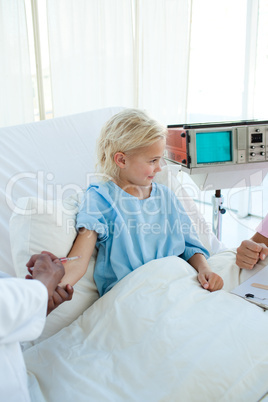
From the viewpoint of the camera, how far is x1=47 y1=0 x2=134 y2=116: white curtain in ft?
9.05

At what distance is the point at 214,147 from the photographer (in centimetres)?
181

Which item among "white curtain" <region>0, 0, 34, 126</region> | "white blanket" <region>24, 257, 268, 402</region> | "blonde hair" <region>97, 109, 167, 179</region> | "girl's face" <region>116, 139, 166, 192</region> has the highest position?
"white curtain" <region>0, 0, 34, 126</region>

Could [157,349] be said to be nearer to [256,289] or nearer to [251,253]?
[256,289]

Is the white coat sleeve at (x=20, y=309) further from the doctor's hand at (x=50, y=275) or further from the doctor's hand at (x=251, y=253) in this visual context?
the doctor's hand at (x=251, y=253)

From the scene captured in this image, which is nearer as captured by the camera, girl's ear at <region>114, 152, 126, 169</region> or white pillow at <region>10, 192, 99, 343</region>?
white pillow at <region>10, 192, 99, 343</region>

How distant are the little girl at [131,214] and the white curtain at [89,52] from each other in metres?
1.49

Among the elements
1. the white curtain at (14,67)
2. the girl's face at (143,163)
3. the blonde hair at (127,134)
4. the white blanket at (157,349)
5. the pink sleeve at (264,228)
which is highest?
the white curtain at (14,67)

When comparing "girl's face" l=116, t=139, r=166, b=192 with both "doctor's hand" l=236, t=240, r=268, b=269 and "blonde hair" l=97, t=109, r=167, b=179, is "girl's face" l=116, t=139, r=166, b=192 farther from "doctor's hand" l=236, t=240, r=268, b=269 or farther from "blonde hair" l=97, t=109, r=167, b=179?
"doctor's hand" l=236, t=240, r=268, b=269

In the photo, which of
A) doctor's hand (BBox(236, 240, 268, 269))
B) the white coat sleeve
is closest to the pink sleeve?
doctor's hand (BBox(236, 240, 268, 269))

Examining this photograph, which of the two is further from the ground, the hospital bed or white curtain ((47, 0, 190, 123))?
white curtain ((47, 0, 190, 123))

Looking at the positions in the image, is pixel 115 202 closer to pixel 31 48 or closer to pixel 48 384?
pixel 48 384

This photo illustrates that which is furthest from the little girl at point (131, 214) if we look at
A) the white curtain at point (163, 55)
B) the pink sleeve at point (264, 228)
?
the white curtain at point (163, 55)

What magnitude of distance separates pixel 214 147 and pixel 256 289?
2.40 ft

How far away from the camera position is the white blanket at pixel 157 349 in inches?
37.2
